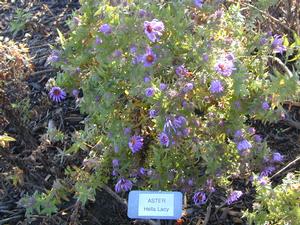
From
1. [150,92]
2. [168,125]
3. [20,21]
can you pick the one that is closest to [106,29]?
[150,92]

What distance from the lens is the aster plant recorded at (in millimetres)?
2307

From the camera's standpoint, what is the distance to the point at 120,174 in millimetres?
2648

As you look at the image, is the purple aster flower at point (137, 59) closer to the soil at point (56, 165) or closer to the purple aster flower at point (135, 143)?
the purple aster flower at point (135, 143)

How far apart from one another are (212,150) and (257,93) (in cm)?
29

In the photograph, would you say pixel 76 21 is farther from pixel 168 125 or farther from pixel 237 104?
pixel 237 104

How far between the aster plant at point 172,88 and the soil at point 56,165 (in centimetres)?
36

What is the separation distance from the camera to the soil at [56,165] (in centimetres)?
300

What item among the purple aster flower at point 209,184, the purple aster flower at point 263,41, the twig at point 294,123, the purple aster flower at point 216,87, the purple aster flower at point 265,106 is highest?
the purple aster flower at point 263,41

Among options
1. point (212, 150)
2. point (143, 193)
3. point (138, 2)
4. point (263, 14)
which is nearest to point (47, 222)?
point (143, 193)

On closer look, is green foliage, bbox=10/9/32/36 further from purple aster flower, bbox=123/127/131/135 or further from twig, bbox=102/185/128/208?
purple aster flower, bbox=123/127/131/135

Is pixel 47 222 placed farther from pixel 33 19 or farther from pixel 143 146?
pixel 33 19

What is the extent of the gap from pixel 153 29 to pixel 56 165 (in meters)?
1.25

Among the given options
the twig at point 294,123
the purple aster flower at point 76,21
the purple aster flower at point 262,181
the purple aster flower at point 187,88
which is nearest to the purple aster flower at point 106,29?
the purple aster flower at point 76,21

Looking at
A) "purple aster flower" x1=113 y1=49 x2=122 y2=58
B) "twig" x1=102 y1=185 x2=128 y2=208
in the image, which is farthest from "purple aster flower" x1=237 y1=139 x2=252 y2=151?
"twig" x1=102 y1=185 x2=128 y2=208
